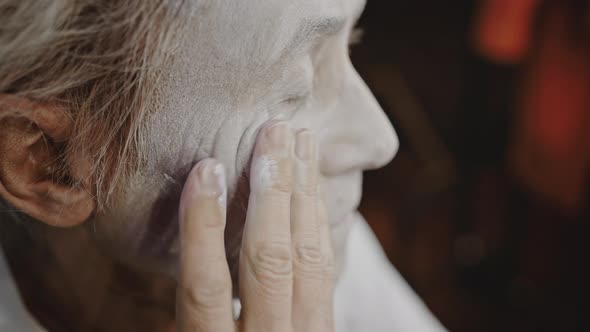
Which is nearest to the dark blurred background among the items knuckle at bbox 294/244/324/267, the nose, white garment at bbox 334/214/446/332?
white garment at bbox 334/214/446/332

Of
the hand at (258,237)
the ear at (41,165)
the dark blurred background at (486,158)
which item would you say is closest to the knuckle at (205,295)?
the hand at (258,237)

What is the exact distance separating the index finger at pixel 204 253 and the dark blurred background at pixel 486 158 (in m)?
1.04

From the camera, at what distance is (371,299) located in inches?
38.5

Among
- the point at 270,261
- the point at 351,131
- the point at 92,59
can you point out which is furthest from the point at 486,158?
the point at 92,59

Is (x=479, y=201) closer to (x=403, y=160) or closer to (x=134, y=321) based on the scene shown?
(x=403, y=160)

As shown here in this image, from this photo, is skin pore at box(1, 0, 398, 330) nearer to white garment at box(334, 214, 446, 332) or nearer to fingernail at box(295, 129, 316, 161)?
fingernail at box(295, 129, 316, 161)

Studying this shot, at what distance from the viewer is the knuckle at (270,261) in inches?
21.7

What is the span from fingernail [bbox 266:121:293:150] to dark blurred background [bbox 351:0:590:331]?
1.00 metres

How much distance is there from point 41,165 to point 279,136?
0.22 m

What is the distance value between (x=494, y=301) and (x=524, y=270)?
14 cm

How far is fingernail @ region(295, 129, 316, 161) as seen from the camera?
0.56m

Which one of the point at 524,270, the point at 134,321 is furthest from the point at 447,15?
the point at 134,321

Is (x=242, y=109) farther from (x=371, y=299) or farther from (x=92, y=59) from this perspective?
(x=371, y=299)

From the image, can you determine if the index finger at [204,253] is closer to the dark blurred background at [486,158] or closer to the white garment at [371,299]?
the white garment at [371,299]
